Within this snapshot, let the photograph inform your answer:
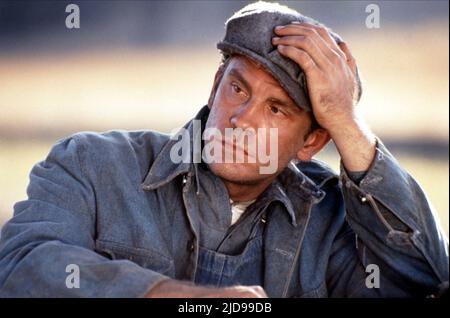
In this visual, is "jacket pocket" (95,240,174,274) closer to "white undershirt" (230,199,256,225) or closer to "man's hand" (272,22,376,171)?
"white undershirt" (230,199,256,225)

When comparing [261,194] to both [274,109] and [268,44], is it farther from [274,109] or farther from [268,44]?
[268,44]

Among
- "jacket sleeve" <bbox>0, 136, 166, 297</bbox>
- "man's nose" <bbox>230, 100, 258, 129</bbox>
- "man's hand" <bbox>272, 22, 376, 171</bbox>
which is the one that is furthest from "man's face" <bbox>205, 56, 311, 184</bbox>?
"jacket sleeve" <bbox>0, 136, 166, 297</bbox>

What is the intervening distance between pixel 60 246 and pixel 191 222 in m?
0.53

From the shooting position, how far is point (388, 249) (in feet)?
11.5

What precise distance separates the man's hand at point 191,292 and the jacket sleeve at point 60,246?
1.0 inches

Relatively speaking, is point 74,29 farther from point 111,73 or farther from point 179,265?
point 179,265

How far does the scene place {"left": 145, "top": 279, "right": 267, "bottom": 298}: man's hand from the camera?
9.52ft

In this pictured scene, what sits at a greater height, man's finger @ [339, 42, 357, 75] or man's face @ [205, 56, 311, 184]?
man's finger @ [339, 42, 357, 75]

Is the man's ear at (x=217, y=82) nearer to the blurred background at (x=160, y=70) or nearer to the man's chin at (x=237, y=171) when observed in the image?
the man's chin at (x=237, y=171)

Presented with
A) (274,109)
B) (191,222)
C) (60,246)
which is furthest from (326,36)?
(60,246)

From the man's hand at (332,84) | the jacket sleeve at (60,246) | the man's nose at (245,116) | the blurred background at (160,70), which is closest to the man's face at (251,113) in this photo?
the man's nose at (245,116)

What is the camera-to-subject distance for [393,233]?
3.47 meters

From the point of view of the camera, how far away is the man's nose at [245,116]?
3.47 meters
